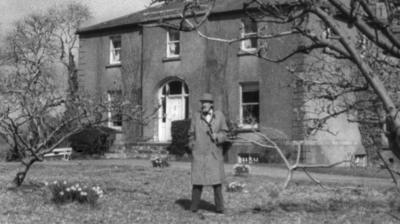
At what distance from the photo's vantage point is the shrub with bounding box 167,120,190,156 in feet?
79.8

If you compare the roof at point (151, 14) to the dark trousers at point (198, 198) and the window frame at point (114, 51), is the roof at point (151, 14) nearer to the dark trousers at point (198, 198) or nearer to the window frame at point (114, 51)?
the window frame at point (114, 51)

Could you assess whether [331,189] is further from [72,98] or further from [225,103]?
[225,103]

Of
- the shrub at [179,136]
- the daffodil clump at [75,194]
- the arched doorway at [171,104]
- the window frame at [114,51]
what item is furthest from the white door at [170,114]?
the daffodil clump at [75,194]

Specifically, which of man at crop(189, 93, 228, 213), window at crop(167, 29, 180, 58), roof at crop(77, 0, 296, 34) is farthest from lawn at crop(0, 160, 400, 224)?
window at crop(167, 29, 180, 58)

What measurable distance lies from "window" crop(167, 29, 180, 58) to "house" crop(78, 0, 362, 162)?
0.05 metres

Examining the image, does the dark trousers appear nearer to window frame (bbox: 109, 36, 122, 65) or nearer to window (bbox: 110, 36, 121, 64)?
window frame (bbox: 109, 36, 122, 65)

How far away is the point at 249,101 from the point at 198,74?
9.38 ft

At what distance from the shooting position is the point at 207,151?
839 cm

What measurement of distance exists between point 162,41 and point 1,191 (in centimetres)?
1766

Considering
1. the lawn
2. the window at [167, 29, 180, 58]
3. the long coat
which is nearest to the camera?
the lawn

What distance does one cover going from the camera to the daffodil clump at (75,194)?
8.94 meters

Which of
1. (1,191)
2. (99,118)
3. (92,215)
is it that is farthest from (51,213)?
(1,191)

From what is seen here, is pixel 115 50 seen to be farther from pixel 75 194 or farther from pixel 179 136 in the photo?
pixel 75 194

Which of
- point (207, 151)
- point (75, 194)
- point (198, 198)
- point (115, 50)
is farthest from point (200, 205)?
point (115, 50)
